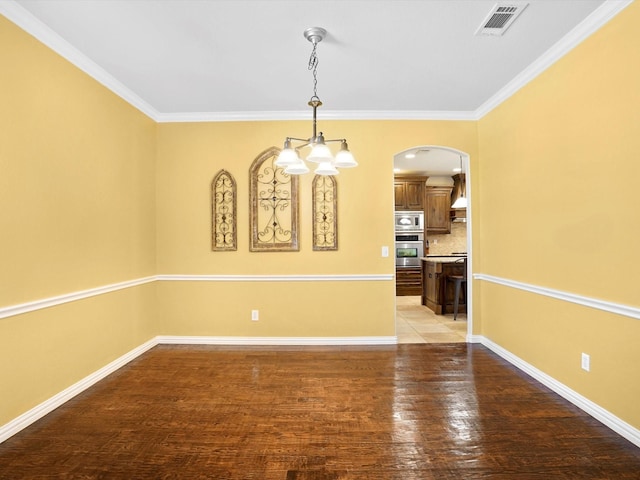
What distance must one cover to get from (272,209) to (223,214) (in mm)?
604

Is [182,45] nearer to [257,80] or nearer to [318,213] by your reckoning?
[257,80]

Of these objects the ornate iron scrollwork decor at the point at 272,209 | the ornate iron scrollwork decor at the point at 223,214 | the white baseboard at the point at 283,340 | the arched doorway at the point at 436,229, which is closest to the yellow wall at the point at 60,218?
the white baseboard at the point at 283,340

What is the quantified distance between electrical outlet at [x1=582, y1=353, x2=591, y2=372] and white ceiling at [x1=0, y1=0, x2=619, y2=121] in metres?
2.41

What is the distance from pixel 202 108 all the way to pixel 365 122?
6.31ft

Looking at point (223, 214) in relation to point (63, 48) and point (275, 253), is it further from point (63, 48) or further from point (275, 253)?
point (63, 48)

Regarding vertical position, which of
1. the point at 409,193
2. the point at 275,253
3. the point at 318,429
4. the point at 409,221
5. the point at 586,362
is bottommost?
the point at 318,429

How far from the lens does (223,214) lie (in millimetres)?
4242

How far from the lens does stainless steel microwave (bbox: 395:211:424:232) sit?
7.90 meters

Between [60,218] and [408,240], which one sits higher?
[60,218]

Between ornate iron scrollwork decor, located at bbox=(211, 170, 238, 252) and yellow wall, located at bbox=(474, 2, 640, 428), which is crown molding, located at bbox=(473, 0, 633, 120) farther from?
ornate iron scrollwork decor, located at bbox=(211, 170, 238, 252)

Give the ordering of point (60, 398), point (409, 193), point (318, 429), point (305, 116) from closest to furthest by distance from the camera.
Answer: point (318, 429) → point (60, 398) → point (305, 116) → point (409, 193)

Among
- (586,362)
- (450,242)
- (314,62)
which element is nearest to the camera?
(586,362)

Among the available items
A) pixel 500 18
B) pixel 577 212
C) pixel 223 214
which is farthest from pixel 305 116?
pixel 577 212

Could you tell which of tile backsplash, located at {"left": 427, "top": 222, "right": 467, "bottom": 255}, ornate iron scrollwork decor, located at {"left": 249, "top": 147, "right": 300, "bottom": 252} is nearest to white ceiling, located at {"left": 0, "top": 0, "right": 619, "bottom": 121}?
ornate iron scrollwork decor, located at {"left": 249, "top": 147, "right": 300, "bottom": 252}
